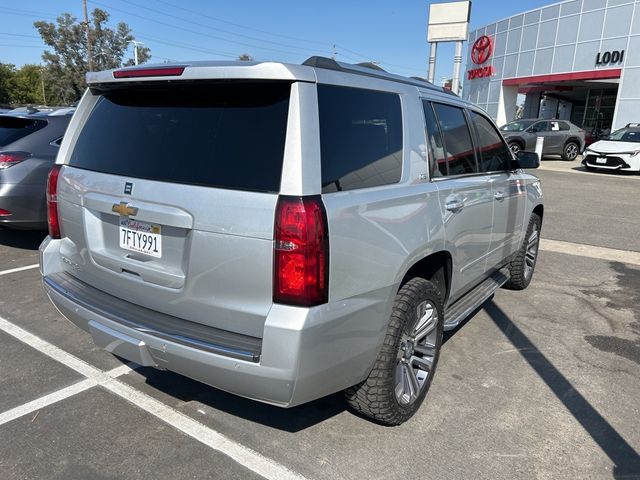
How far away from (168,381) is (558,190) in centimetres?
1272

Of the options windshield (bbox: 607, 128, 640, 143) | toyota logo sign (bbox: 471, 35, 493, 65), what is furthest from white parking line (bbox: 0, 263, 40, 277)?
toyota logo sign (bbox: 471, 35, 493, 65)

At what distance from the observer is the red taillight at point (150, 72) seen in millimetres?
2513

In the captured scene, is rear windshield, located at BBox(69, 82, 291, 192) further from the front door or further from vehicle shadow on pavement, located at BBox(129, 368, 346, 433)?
vehicle shadow on pavement, located at BBox(129, 368, 346, 433)

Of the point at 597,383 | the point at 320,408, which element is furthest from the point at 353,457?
the point at 597,383


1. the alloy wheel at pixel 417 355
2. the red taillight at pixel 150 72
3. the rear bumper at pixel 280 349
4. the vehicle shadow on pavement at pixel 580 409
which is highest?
the red taillight at pixel 150 72

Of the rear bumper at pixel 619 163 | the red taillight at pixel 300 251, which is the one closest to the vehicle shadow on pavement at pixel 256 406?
the red taillight at pixel 300 251

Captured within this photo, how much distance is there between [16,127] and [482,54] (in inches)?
1311

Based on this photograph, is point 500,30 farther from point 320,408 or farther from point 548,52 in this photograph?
point 320,408

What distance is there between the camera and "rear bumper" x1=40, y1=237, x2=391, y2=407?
7.16 feet

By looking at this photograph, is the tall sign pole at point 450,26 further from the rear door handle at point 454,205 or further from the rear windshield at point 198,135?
the rear windshield at point 198,135

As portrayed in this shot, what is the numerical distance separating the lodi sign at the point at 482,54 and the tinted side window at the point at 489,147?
103ft

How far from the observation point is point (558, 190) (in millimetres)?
13547

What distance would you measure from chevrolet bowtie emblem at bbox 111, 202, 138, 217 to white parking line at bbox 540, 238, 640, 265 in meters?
6.33

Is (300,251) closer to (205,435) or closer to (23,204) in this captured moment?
(205,435)
